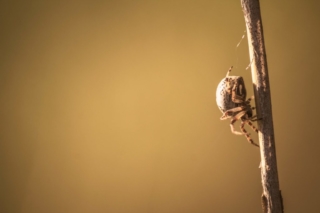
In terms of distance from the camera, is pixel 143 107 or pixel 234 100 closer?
pixel 234 100

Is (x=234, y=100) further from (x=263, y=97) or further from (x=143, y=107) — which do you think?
(x=143, y=107)

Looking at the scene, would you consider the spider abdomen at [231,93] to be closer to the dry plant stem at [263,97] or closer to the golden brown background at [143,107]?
the dry plant stem at [263,97]

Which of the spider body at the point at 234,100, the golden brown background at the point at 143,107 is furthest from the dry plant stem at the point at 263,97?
the golden brown background at the point at 143,107

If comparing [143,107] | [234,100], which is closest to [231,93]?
[234,100]

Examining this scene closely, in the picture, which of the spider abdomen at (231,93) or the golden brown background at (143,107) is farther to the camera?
the golden brown background at (143,107)

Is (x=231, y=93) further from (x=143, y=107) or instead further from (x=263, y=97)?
(x=143, y=107)

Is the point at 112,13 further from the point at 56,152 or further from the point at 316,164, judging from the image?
the point at 316,164

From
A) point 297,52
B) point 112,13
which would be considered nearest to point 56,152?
point 112,13
